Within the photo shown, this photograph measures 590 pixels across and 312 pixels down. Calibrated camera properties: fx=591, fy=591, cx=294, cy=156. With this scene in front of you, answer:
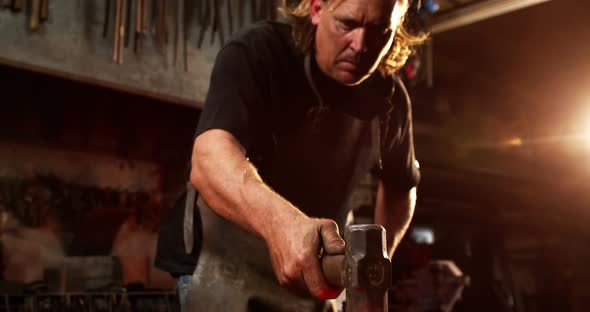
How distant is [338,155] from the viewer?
209 cm

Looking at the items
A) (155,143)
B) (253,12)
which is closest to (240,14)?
(253,12)

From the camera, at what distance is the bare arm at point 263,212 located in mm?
1154

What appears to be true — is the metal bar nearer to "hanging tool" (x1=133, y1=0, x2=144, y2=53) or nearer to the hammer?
"hanging tool" (x1=133, y1=0, x2=144, y2=53)

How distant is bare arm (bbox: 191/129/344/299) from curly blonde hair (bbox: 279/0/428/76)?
23.4 inches

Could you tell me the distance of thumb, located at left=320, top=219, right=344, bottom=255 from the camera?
1.13 m

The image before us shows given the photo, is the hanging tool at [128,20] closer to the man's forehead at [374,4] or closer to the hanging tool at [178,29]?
the hanging tool at [178,29]

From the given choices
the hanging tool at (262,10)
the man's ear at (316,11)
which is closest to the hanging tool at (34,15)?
the hanging tool at (262,10)

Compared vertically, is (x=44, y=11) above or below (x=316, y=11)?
above

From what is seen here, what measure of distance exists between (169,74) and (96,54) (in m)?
0.49

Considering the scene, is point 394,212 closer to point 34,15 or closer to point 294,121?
point 294,121

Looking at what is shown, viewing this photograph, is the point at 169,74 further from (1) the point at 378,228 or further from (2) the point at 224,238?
(1) the point at 378,228

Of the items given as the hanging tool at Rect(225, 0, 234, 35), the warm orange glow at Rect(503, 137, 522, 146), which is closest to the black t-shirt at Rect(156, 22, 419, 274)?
the hanging tool at Rect(225, 0, 234, 35)

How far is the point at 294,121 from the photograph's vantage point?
1.96 m

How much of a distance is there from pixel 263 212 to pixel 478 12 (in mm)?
3787
